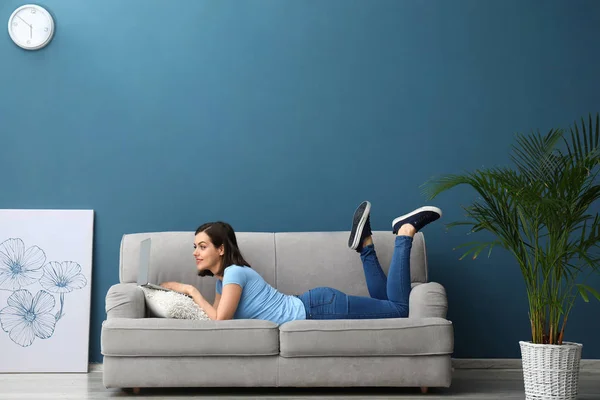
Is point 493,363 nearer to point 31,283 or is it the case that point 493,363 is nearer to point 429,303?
point 429,303

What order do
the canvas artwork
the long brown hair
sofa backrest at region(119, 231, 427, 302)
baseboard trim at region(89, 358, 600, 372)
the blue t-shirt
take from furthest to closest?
1. baseboard trim at region(89, 358, 600, 372)
2. the canvas artwork
3. sofa backrest at region(119, 231, 427, 302)
4. the long brown hair
5. the blue t-shirt

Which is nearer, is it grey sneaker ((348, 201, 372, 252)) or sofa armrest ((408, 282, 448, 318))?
sofa armrest ((408, 282, 448, 318))

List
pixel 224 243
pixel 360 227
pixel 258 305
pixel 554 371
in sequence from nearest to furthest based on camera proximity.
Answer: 1. pixel 554 371
2. pixel 258 305
3. pixel 224 243
4. pixel 360 227

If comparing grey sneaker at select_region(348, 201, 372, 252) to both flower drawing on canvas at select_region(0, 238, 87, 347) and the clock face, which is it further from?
the clock face

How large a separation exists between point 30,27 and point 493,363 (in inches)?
136

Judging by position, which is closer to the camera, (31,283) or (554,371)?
(554,371)

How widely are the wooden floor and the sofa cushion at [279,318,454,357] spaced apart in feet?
0.76

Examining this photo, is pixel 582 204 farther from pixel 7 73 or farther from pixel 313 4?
pixel 7 73

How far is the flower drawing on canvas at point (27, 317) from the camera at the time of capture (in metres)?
4.55

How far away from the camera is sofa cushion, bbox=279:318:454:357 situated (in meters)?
3.65

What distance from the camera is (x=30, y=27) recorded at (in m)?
4.70

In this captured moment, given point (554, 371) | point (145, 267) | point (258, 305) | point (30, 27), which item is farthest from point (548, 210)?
point (30, 27)

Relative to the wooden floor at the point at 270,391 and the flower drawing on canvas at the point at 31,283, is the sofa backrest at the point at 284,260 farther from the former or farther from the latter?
the wooden floor at the point at 270,391

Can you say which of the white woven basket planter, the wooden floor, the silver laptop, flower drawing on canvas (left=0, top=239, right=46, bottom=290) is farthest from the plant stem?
the white woven basket planter
